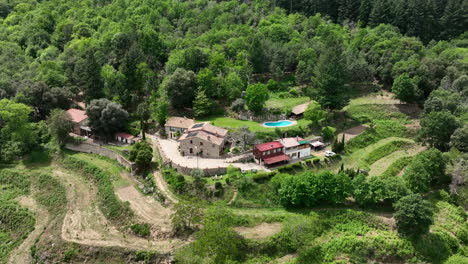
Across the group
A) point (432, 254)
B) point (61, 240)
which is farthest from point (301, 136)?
point (61, 240)

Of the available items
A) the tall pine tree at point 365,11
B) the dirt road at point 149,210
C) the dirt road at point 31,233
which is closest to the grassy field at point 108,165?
the dirt road at point 149,210

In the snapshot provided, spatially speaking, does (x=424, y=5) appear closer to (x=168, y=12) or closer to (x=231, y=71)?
(x=231, y=71)

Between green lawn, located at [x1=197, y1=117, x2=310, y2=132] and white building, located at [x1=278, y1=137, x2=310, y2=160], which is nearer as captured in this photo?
white building, located at [x1=278, y1=137, x2=310, y2=160]

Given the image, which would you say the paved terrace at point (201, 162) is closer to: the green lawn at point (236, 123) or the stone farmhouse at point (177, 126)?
the stone farmhouse at point (177, 126)

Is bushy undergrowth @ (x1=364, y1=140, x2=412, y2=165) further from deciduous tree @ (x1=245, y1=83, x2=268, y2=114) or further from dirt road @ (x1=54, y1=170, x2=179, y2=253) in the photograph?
dirt road @ (x1=54, y1=170, x2=179, y2=253)

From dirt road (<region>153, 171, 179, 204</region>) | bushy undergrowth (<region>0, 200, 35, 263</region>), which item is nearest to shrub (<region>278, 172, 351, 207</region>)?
dirt road (<region>153, 171, 179, 204</region>)
